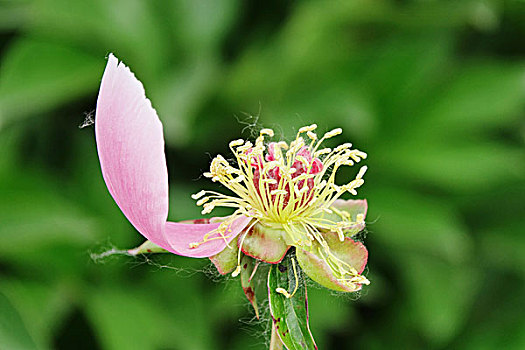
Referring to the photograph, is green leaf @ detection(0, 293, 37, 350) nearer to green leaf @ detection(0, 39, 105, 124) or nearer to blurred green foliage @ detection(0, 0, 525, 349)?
blurred green foliage @ detection(0, 0, 525, 349)

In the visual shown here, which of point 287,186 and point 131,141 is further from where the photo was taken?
point 287,186

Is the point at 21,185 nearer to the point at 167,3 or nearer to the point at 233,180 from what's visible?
the point at 167,3

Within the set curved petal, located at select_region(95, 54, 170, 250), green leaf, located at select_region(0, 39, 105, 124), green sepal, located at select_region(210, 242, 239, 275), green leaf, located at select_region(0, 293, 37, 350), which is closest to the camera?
curved petal, located at select_region(95, 54, 170, 250)

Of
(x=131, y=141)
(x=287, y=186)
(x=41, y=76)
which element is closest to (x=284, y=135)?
(x=41, y=76)

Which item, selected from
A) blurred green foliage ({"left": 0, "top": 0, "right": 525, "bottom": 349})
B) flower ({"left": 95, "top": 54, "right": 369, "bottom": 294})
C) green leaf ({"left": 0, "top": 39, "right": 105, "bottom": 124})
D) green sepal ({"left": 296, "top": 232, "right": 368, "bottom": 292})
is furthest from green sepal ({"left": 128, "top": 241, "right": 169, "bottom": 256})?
green leaf ({"left": 0, "top": 39, "right": 105, "bottom": 124})

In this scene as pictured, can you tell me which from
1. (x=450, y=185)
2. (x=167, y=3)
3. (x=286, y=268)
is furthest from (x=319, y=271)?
(x=167, y=3)

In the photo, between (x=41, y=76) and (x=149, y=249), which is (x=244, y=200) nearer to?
(x=149, y=249)
